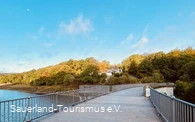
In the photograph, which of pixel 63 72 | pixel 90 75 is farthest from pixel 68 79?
pixel 63 72

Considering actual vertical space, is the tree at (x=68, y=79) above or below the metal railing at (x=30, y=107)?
below

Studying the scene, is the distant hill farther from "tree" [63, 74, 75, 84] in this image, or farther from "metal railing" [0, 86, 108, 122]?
"metal railing" [0, 86, 108, 122]

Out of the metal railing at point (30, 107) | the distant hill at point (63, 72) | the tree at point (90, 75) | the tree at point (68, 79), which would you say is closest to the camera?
the metal railing at point (30, 107)

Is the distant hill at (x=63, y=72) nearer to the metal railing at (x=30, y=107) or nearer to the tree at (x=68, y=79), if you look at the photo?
the tree at (x=68, y=79)

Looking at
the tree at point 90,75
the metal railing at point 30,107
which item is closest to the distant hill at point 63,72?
the tree at point 90,75

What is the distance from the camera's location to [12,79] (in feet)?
350

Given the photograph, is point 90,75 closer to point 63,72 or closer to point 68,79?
point 68,79

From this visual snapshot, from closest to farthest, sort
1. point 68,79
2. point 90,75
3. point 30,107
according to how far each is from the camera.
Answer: point 30,107 < point 90,75 < point 68,79

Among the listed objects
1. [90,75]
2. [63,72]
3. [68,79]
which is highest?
[63,72]

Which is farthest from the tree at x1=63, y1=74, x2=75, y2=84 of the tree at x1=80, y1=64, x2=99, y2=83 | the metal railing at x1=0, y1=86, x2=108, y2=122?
the metal railing at x1=0, y1=86, x2=108, y2=122

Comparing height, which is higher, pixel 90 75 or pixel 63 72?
pixel 63 72

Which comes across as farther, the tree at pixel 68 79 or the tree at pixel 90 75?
the tree at pixel 68 79

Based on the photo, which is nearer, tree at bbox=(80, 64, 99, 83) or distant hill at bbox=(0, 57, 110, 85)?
tree at bbox=(80, 64, 99, 83)

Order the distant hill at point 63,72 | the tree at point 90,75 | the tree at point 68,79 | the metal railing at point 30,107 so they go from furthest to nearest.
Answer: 1. the distant hill at point 63,72
2. the tree at point 68,79
3. the tree at point 90,75
4. the metal railing at point 30,107
